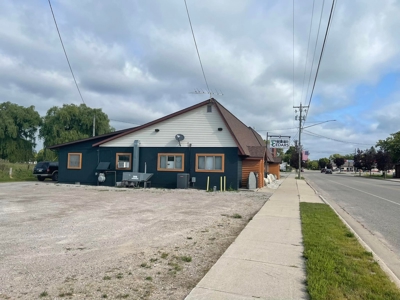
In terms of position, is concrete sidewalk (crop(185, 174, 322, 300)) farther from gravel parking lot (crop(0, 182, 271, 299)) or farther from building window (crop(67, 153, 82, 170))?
building window (crop(67, 153, 82, 170))

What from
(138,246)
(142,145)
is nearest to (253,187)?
(142,145)

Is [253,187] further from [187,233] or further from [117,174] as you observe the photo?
[187,233]

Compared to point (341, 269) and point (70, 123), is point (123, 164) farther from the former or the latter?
point (70, 123)

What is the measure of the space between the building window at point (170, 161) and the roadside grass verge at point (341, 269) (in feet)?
46.2

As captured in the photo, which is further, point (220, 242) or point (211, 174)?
point (211, 174)

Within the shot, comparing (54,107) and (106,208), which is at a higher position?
(54,107)

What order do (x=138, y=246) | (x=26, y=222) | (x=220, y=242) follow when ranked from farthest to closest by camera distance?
1. (x=26, y=222)
2. (x=220, y=242)
3. (x=138, y=246)

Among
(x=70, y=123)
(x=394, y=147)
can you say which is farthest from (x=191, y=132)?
(x=394, y=147)

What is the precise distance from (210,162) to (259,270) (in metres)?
16.1

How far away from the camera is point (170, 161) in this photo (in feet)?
72.2

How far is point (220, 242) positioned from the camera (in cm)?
722

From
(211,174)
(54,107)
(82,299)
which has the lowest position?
(82,299)

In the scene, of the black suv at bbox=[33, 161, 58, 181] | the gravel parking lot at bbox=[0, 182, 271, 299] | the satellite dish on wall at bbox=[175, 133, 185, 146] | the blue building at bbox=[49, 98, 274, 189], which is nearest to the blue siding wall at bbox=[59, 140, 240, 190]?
the blue building at bbox=[49, 98, 274, 189]

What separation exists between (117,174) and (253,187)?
9373 millimetres
